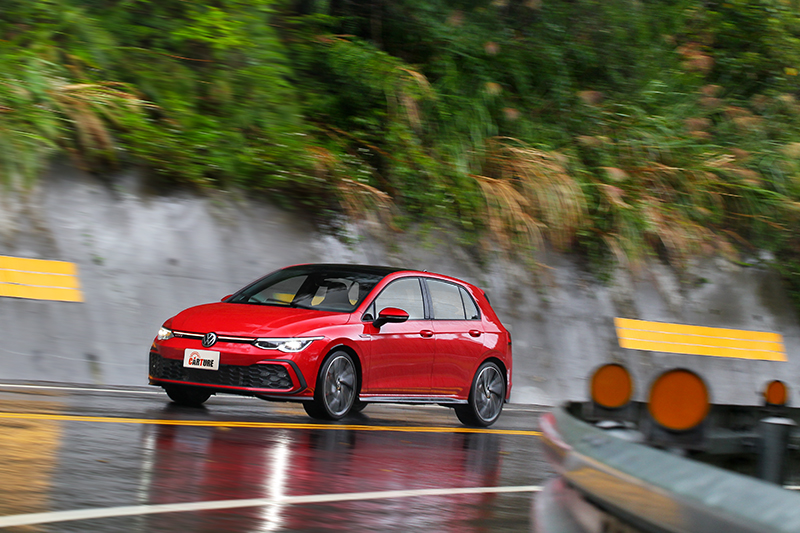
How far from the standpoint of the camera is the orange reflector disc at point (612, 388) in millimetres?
3279

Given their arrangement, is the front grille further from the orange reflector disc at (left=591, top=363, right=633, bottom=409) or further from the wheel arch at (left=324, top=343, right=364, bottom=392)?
the orange reflector disc at (left=591, top=363, right=633, bottom=409)

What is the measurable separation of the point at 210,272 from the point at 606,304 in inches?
274

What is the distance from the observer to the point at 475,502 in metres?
6.17

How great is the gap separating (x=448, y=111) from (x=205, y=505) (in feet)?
44.5

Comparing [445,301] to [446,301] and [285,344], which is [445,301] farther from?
[285,344]

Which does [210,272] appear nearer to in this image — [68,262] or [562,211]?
[68,262]

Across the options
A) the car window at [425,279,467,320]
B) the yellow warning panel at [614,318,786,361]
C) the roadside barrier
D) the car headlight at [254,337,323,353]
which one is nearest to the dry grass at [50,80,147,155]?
the car window at [425,279,467,320]

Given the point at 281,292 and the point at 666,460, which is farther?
the point at 281,292

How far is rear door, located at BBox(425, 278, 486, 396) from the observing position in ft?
36.6

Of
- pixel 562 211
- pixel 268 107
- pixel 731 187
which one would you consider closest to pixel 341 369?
pixel 268 107

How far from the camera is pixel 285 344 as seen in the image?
9.48m

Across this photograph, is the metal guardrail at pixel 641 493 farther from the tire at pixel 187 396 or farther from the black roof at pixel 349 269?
the black roof at pixel 349 269

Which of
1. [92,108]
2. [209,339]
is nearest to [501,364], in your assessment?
[209,339]

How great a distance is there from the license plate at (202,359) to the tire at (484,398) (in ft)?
10.6
